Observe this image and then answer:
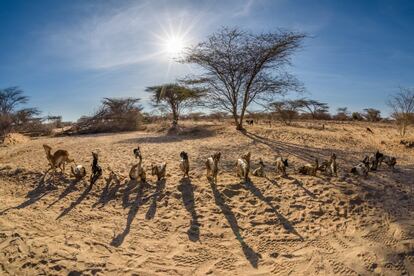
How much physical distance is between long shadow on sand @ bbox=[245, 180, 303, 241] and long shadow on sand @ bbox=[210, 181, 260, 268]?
2.27ft

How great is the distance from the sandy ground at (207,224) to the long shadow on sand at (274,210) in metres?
0.02

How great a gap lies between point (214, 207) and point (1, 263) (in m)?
3.15

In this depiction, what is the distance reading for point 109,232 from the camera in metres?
Answer: 4.35

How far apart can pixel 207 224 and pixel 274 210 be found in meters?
1.25

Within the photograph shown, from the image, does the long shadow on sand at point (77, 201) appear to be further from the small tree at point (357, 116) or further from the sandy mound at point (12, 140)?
the small tree at point (357, 116)

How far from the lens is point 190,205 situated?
514 cm

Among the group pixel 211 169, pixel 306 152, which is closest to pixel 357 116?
pixel 306 152

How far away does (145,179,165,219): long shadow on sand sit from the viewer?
193 inches

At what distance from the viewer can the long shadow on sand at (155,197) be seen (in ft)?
16.1

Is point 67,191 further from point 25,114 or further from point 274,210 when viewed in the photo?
point 25,114

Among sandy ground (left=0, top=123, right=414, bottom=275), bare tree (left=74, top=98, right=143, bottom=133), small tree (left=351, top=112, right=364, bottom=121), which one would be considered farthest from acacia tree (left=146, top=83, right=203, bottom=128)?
small tree (left=351, top=112, right=364, bottom=121)

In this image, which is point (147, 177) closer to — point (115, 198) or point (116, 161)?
point (115, 198)

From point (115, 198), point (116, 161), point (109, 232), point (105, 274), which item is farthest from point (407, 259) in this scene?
point (116, 161)

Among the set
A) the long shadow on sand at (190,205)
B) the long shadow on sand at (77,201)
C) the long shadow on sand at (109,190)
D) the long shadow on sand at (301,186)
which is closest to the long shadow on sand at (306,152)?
Answer: the long shadow on sand at (301,186)
